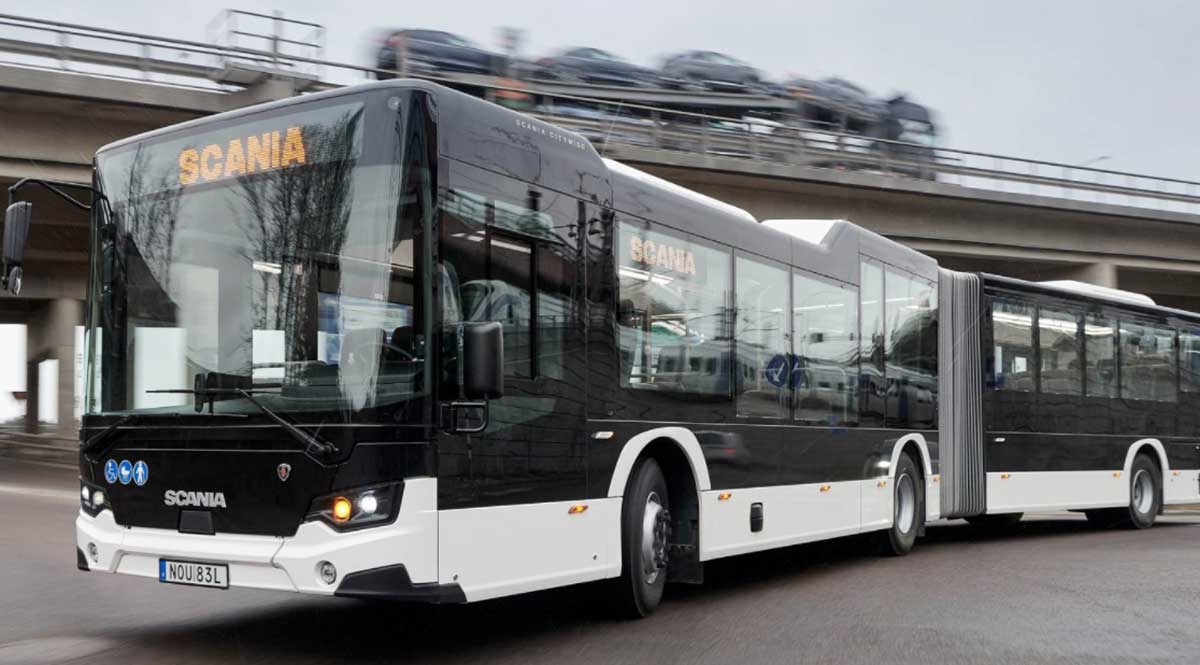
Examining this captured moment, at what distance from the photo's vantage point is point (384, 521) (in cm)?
644

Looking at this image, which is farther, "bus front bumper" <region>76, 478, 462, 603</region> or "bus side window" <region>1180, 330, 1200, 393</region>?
"bus side window" <region>1180, 330, 1200, 393</region>

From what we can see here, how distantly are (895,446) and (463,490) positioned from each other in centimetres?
765

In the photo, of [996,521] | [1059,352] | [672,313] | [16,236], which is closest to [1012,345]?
[1059,352]

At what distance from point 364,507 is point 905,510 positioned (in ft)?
28.2

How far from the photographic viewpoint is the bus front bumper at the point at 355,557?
6.40m

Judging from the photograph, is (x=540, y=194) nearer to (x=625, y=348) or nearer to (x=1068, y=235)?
(x=625, y=348)

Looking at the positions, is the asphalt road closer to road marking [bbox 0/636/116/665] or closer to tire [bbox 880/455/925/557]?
road marking [bbox 0/636/116/665]

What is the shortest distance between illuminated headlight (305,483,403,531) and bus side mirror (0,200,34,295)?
2.20m

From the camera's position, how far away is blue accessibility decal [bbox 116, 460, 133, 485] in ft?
23.9

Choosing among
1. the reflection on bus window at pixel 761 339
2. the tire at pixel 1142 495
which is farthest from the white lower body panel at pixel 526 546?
the tire at pixel 1142 495

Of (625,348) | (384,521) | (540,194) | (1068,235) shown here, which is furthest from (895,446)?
(1068,235)

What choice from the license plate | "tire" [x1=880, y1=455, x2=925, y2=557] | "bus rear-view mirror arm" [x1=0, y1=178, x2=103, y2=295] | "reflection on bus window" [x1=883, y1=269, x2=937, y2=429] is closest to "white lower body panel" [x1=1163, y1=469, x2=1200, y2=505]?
"reflection on bus window" [x1=883, y1=269, x2=937, y2=429]

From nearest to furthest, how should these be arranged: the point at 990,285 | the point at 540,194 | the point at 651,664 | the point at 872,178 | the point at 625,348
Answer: the point at 651,664
the point at 540,194
the point at 625,348
the point at 990,285
the point at 872,178

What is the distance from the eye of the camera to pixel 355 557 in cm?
641
